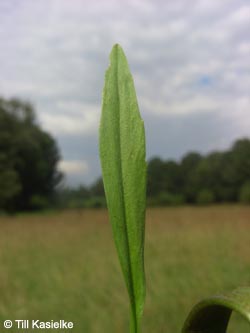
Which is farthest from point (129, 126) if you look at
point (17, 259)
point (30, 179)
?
point (30, 179)

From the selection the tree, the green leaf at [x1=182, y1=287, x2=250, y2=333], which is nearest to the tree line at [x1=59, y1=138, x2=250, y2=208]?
the tree

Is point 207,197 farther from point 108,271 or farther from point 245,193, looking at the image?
point 108,271

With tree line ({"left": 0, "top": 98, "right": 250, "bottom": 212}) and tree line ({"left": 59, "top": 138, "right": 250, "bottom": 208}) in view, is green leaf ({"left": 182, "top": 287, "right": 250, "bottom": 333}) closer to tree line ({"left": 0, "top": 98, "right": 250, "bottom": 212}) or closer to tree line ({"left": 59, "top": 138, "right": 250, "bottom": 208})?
tree line ({"left": 0, "top": 98, "right": 250, "bottom": 212})

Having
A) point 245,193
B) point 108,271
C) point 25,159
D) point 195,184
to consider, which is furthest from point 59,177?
point 108,271

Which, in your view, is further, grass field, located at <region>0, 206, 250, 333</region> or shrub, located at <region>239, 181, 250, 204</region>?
shrub, located at <region>239, 181, 250, 204</region>

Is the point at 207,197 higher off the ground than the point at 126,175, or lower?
lower

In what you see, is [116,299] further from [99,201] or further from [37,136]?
[37,136]

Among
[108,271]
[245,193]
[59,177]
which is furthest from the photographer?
[59,177]
